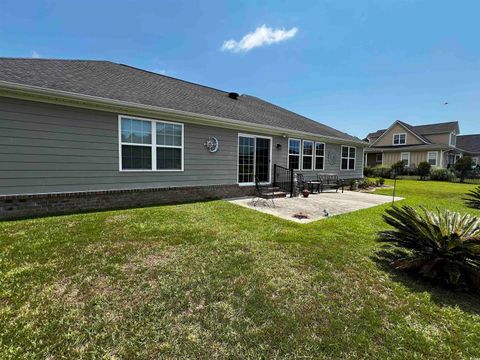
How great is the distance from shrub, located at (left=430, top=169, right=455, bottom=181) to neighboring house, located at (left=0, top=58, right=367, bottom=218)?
61.5 feet

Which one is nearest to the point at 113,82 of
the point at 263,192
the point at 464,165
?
the point at 263,192

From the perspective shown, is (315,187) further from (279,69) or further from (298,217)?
(279,69)

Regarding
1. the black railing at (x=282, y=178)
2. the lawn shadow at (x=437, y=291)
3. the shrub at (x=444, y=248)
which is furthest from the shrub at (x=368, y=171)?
the lawn shadow at (x=437, y=291)

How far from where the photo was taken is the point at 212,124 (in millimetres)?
8172

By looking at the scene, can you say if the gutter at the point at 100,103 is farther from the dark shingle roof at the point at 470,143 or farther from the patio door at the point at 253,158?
the dark shingle roof at the point at 470,143

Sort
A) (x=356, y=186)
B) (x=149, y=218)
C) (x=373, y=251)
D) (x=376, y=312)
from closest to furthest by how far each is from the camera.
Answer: (x=376, y=312) → (x=373, y=251) → (x=149, y=218) → (x=356, y=186)

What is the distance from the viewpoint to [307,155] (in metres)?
11.7

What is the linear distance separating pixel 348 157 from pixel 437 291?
1268 centimetres

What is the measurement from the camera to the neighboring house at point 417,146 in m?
23.2

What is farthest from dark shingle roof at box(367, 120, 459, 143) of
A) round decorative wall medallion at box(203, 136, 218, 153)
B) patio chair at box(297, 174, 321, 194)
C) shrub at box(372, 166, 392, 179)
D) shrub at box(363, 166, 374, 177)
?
round decorative wall medallion at box(203, 136, 218, 153)

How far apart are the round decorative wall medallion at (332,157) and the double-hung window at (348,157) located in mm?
1031

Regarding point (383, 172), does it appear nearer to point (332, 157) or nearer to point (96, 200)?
point (332, 157)

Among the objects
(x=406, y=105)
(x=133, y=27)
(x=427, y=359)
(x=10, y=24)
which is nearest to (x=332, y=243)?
(x=427, y=359)

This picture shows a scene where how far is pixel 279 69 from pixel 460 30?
8337 mm
